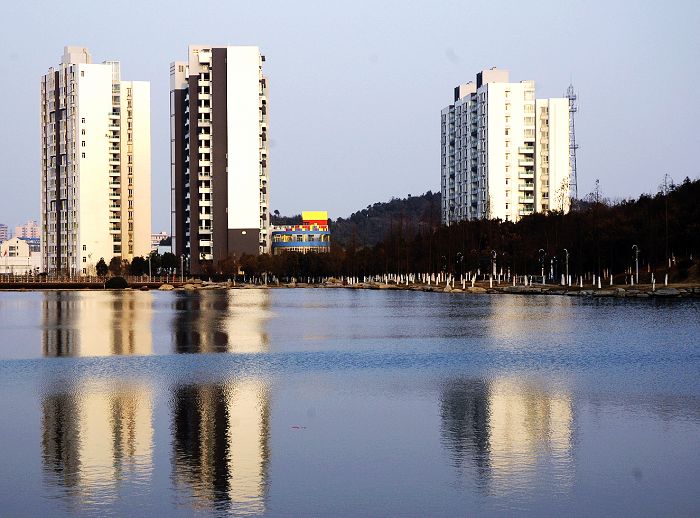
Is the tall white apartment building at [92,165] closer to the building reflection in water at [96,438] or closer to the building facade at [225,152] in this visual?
the building facade at [225,152]

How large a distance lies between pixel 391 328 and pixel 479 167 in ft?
365

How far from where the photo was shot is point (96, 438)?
19.2 meters

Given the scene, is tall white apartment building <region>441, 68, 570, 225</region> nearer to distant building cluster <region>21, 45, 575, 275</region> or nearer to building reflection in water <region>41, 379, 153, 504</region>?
distant building cluster <region>21, 45, 575, 275</region>

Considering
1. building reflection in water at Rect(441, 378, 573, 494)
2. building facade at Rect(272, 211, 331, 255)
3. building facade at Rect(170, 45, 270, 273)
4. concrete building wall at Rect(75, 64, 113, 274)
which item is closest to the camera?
building reflection in water at Rect(441, 378, 573, 494)

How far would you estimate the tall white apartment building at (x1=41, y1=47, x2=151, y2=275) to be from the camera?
159 m

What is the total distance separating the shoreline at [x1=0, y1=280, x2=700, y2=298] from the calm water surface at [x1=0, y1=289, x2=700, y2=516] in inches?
1595

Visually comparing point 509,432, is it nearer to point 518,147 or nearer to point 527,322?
point 527,322

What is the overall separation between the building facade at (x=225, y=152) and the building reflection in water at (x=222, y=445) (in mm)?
122818

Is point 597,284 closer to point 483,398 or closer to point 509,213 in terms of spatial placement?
point 509,213

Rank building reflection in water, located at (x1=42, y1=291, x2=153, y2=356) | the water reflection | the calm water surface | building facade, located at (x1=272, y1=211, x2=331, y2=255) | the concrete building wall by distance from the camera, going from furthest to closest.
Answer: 1. building facade, located at (x1=272, y1=211, x2=331, y2=255)
2. the concrete building wall
3. the water reflection
4. building reflection in water, located at (x1=42, y1=291, x2=153, y2=356)
5. the calm water surface

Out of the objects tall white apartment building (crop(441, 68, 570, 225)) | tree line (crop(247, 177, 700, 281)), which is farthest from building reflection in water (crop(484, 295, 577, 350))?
tall white apartment building (crop(441, 68, 570, 225))

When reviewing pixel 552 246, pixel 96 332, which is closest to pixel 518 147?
pixel 552 246

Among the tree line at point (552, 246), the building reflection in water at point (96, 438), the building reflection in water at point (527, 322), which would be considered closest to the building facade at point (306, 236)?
the tree line at point (552, 246)

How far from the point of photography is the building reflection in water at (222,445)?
14953 millimetres
